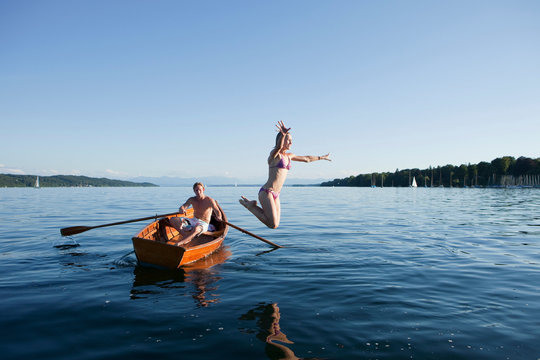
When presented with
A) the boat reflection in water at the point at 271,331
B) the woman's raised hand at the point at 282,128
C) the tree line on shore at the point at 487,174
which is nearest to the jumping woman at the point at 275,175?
the woman's raised hand at the point at 282,128

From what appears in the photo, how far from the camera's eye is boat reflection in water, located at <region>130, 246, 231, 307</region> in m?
7.76

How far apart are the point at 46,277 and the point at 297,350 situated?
7.74m

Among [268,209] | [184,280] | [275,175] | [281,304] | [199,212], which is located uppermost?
[275,175]

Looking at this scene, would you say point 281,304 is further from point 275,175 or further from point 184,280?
point 184,280

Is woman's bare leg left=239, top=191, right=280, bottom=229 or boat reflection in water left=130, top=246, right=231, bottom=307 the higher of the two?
woman's bare leg left=239, top=191, right=280, bottom=229

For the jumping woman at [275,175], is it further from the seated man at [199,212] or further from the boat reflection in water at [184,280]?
the seated man at [199,212]

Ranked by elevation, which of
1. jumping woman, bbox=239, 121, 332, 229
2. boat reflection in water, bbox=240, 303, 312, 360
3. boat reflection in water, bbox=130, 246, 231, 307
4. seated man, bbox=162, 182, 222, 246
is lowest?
boat reflection in water, bbox=130, 246, 231, 307

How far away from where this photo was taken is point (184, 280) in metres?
9.15

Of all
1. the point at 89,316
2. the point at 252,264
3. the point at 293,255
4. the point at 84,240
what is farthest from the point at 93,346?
the point at 84,240

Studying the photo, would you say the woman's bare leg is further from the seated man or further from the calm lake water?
the seated man

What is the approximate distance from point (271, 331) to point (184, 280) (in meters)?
4.12

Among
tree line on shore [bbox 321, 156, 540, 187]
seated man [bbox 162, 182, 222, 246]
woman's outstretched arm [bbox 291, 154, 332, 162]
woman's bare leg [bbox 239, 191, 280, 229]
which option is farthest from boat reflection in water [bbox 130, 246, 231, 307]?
tree line on shore [bbox 321, 156, 540, 187]

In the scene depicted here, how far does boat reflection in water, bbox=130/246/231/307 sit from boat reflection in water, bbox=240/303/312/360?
3.83ft

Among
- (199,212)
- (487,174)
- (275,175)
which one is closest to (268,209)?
(275,175)
